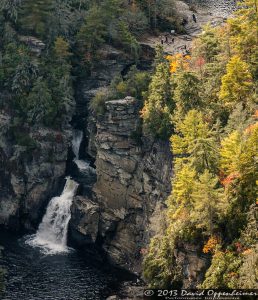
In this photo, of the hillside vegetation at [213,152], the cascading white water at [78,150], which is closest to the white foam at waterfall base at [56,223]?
the cascading white water at [78,150]

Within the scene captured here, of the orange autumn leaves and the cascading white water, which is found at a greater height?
the orange autumn leaves

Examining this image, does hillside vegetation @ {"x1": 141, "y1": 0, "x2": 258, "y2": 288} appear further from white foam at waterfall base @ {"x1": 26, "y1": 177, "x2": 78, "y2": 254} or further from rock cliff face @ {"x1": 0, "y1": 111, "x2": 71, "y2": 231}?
rock cliff face @ {"x1": 0, "y1": 111, "x2": 71, "y2": 231}

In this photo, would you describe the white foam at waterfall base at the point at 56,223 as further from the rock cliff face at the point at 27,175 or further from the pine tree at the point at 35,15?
the pine tree at the point at 35,15

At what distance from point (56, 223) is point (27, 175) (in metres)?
9.57

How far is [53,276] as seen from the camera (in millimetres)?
69938

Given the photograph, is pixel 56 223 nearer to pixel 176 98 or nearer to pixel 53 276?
pixel 53 276

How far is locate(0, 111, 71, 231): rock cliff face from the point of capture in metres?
85.2

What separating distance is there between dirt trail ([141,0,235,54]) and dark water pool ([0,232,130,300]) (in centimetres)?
3892

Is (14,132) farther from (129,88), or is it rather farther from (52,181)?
(129,88)

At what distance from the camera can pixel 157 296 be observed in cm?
5738

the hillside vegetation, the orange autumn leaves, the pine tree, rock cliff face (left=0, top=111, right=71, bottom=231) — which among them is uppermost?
the pine tree

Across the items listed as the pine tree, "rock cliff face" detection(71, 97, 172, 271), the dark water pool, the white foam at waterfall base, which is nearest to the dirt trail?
"rock cliff face" detection(71, 97, 172, 271)

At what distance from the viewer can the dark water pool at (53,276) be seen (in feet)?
216

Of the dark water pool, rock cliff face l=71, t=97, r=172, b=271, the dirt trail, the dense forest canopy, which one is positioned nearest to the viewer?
the dense forest canopy
